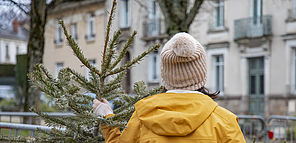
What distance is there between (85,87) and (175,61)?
2.41ft

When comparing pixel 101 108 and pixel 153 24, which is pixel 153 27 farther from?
pixel 101 108

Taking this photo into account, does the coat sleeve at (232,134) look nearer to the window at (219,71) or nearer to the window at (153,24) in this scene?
the window at (219,71)

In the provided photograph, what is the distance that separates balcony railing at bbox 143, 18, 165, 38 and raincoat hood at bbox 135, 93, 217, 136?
21.3 meters

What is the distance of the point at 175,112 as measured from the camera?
83.3 inches

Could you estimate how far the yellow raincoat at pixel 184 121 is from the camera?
2094mm

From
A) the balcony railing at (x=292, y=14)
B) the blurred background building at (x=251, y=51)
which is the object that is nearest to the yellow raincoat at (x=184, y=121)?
the blurred background building at (x=251, y=51)

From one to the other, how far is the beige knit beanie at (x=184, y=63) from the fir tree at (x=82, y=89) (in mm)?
350

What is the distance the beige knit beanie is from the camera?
7.32ft

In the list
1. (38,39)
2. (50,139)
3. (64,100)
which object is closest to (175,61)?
(64,100)

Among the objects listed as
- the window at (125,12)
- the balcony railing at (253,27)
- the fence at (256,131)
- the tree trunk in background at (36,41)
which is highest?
the window at (125,12)

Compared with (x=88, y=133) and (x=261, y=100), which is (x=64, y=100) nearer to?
(x=88, y=133)

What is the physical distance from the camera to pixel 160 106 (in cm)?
217

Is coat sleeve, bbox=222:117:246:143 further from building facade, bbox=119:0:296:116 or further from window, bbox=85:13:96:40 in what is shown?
building facade, bbox=119:0:296:116

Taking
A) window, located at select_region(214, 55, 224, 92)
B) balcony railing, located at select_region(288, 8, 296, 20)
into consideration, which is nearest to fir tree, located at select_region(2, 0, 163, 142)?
balcony railing, located at select_region(288, 8, 296, 20)
